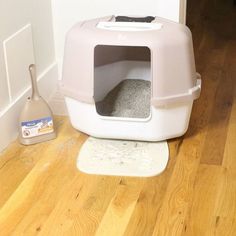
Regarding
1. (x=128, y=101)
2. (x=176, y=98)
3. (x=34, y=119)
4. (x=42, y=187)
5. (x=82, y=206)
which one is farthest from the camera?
(x=128, y=101)

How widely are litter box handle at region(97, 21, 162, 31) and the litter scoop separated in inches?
13.1

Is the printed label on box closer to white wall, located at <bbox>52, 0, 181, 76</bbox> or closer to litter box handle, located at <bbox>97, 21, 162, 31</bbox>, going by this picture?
litter box handle, located at <bbox>97, 21, 162, 31</bbox>

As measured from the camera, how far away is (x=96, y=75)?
2.26 meters

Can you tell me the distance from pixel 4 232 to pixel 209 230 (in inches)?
24.8

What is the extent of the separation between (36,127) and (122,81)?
0.47 meters

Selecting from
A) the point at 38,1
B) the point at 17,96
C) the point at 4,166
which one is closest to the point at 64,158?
the point at 4,166

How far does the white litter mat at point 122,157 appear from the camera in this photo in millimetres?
1953

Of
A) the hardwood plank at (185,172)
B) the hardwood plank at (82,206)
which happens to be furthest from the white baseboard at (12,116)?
the hardwood plank at (185,172)

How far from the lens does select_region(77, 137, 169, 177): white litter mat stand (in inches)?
76.9

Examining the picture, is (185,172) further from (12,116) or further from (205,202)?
(12,116)

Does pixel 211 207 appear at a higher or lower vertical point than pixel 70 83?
lower

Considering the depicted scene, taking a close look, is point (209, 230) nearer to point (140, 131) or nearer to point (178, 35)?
point (140, 131)

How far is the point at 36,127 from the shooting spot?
2.12m

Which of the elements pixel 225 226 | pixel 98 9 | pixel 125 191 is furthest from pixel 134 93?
pixel 225 226
